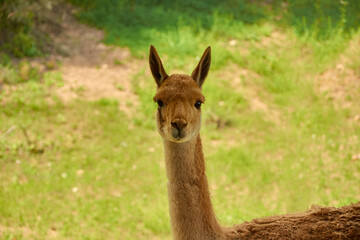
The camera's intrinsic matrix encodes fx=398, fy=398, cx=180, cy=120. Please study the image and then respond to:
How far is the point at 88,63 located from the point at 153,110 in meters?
2.85

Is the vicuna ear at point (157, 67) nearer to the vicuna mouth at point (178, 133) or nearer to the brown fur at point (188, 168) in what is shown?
the brown fur at point (188, 168)

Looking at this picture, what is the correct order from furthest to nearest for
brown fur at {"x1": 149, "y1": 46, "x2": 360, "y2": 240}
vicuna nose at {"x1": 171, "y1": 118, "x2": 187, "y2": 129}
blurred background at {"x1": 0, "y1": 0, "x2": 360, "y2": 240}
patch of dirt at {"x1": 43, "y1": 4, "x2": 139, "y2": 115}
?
patch of dirt at {"x1": 43, "y1": 4, "x2": 139, "y2": 115}, blurred background at {"x1": 0, "y1": 0, "x2": 360, "y2": 240}, brown fur at {"x1": 149, "y1": 46, "x2": 360, "y2": 240}, vicuna nose at {"x1": 171, "y1": 118, "x2": 187, "y2": 129}

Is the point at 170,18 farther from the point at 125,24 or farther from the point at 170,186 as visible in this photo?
the point at 170,186

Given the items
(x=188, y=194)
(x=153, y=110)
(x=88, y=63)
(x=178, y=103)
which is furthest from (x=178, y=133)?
(x=88, y=63)

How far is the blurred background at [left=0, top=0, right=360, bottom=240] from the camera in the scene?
4156mm

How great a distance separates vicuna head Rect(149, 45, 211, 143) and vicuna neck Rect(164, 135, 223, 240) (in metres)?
0.10

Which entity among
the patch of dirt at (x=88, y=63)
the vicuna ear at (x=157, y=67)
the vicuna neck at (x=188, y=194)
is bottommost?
the vicuna neck at (x=188, y=194)

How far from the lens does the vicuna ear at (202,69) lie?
2285 mm

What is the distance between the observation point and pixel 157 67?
7.61ft

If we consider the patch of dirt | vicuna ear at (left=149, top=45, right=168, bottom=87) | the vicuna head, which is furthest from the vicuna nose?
the patch of dirt

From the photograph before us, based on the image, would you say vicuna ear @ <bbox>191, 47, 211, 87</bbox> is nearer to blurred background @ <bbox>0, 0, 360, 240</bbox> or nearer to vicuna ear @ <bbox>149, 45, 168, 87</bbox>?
vicuna ear @ <bbox>149, 45, 168, 87</bbox>

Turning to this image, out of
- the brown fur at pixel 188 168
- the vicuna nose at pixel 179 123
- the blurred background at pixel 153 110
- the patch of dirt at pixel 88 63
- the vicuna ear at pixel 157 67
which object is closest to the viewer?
the vicuna nose at pixel 179 123

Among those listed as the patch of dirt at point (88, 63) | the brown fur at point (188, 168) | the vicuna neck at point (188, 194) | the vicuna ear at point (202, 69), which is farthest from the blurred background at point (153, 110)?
the vicuna ear at point (202, 69)

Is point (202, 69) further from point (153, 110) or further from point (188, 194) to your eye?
point (153, 110)
